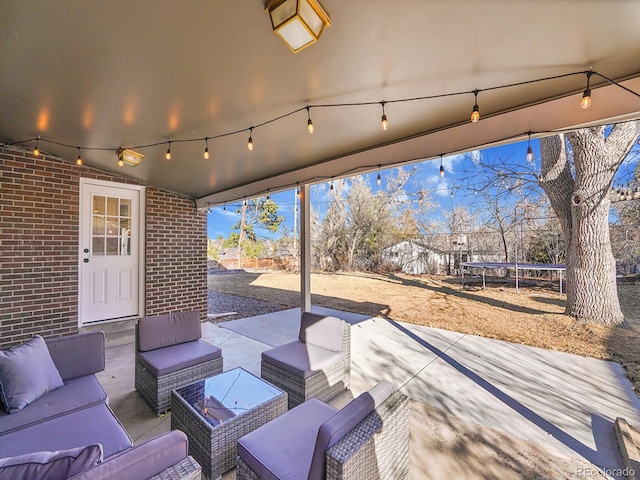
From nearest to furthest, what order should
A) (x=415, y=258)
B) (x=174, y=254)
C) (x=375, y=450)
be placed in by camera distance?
(x=375, y=450), (x=174, y=254), (x=415, y=258)

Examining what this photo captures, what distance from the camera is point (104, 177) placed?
4.23 metres

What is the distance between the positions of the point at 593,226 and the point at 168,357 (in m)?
6.44

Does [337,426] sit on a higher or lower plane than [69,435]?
higher

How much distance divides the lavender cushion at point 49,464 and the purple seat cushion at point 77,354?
65.6 inches

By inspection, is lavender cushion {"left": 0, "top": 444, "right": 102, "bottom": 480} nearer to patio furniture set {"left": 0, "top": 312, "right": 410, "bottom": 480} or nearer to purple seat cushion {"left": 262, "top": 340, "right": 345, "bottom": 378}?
patio furniture set {"left": 0, "top": 312, "right": 410, "bottom": 480}

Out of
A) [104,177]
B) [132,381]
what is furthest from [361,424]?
[104,177]

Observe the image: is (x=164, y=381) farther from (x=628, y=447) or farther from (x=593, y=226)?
(x=593, y=226)

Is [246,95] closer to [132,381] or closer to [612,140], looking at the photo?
[132,381]

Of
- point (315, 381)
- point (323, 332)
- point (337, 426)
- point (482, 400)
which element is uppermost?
point (337, 426)

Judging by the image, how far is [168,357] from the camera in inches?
98.1

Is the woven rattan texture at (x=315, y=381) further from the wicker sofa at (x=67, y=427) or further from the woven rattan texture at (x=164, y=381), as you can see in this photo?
the wicker sofa at (x=67, y=427)

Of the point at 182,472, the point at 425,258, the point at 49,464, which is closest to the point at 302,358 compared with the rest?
the point at 182,472

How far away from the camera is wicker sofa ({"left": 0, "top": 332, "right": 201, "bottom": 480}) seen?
0.85m

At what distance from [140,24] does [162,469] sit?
82.1 inches
